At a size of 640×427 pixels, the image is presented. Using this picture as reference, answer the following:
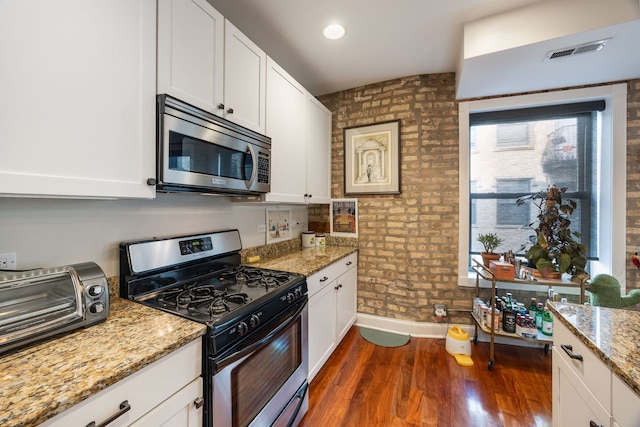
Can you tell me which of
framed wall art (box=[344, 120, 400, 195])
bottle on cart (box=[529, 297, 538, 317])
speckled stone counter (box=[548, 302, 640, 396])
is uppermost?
framed wall art (box=[344, 120, 400, 195])

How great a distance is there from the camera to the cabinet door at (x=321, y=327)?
188 centimetres

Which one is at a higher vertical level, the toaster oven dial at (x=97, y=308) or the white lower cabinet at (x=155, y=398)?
the toaster oven dial at (x=97, y=308)

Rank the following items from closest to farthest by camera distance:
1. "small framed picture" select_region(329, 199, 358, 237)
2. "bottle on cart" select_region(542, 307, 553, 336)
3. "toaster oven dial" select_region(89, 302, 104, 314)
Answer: "toaster oven dial" select_region(89, 302, 104, 314) → "bottle on cart" select_region(542, 307, 553, 336) → "small framed picture" select_region(329, 199, 358, 237)

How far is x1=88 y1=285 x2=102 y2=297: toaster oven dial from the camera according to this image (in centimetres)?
96

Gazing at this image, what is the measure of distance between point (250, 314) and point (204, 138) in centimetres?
93

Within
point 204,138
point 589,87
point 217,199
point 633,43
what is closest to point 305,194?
point 217,199

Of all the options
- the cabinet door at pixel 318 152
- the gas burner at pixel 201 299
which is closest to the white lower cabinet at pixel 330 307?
the gas burner at pixel 201 299

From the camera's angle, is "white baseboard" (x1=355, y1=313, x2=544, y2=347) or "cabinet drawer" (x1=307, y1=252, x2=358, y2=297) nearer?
"cabinet drawer" (x1=307, y1=252, x2=358, y2=297)

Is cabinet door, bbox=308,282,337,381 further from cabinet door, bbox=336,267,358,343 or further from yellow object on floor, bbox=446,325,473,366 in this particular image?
yellow object on floor, bbox=446,325,473,366

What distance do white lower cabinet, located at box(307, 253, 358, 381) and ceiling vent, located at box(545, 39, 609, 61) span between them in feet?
7.26

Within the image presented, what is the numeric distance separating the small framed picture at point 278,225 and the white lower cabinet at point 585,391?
6.67ft

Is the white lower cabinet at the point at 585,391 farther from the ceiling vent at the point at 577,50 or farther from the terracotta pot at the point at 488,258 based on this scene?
the ceiling vent at the point at 577,50

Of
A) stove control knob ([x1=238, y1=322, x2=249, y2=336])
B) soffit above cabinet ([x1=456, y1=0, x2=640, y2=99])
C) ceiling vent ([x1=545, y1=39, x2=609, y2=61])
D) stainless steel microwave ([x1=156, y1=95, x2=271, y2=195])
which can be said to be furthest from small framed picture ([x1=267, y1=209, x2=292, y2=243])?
ceiling vent ([x1=545, y1=39, x2=609, y2=61])

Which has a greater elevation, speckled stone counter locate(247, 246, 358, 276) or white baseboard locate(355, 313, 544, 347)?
speckled stone counter locate(247, 246, 358, 276)
